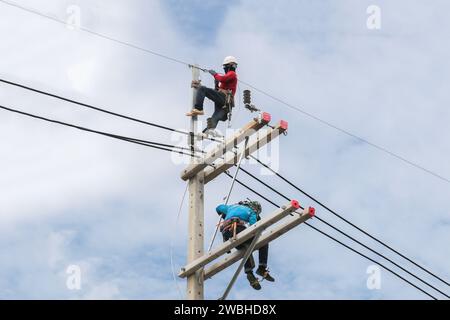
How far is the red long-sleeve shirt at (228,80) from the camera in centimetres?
1571

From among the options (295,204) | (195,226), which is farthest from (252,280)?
(295,204)

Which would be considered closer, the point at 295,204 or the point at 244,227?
the point at 295,204

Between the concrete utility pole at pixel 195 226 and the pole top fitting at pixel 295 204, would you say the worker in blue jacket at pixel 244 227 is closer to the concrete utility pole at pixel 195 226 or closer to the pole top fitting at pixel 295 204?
the concrete utility pole at pixel 195 226

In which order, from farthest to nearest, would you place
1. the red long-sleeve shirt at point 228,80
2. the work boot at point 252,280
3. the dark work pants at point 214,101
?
1. the red long-sleeve shirt at point 228,80
2. the dark work pants at point 214,101
3. the work boot at point 252,280

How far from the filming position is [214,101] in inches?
609

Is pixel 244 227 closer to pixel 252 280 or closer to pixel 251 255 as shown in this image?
pixel 251 255

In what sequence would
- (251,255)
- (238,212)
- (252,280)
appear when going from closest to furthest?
(251,255), (252,280), (238,212)

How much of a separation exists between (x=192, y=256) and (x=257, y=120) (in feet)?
7.36

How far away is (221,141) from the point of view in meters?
14.7

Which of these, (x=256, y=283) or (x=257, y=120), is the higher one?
(x=257, y=120)

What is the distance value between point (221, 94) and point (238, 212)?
214 cm

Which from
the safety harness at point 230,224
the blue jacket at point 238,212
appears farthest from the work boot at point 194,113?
the safety harness at point 230,224

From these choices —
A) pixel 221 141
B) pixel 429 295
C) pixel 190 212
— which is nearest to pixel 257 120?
pixel 221 141
